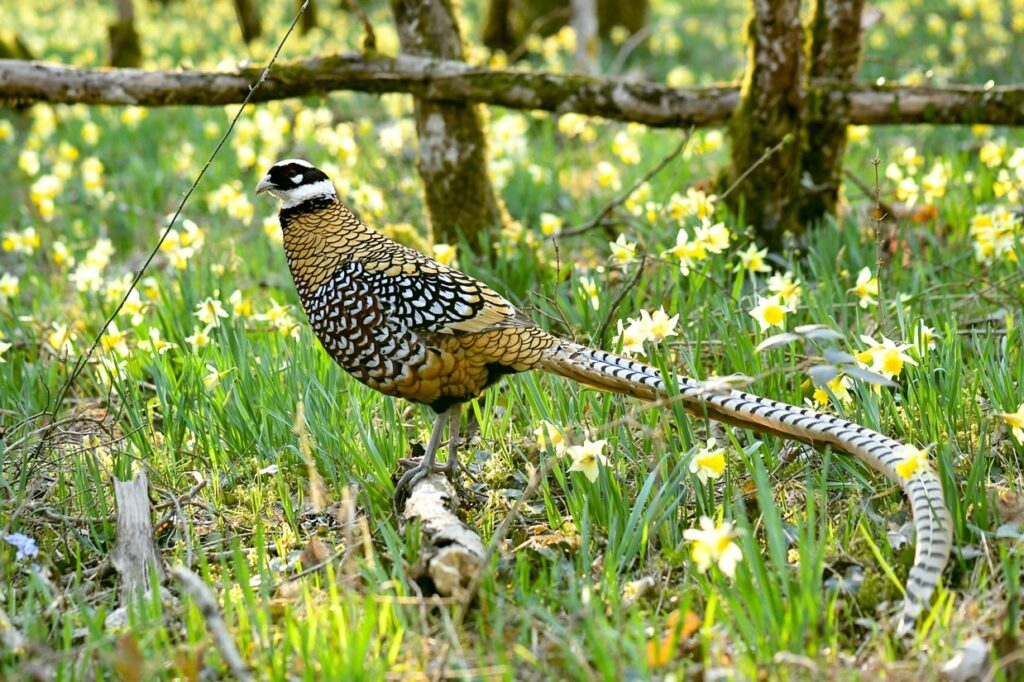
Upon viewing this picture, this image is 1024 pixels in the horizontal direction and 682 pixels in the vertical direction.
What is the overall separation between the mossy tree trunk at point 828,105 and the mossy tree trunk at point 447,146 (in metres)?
1.70

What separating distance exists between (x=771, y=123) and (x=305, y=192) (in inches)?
104

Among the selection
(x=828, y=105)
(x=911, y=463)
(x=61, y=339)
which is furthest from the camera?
(x=828, y=105)

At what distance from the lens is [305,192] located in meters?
3.72

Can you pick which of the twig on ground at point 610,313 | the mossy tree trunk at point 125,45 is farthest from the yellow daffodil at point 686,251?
the mossy tree trunk at point 125,45

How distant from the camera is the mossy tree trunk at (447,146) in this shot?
5.46 metres

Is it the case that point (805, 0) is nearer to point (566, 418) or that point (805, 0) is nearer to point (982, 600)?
point (566, 418)

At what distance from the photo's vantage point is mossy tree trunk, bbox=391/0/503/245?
5465 millimetres

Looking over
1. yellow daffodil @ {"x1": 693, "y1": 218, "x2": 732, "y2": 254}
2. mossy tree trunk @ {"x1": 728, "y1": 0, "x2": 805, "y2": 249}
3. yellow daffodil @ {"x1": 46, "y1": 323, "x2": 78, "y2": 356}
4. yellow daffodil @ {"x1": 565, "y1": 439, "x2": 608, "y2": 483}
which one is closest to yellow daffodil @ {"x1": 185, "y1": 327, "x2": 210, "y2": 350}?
yellow daffodil @ {"x1": 46, "y1": 323, "x2": 78, "y2": 356}

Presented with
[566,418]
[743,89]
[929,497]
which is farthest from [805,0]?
[929,497]

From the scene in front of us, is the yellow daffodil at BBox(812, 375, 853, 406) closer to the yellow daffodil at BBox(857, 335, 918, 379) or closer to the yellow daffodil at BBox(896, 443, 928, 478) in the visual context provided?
the yellow daffodil at BBox(857, 335, 918, 379)

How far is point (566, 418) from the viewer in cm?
368

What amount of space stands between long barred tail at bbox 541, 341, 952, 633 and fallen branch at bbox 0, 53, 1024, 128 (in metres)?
2.26

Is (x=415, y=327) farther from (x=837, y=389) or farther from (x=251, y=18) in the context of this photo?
(x=251, y=18)

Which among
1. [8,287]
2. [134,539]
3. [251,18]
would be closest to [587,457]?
[134,539]
